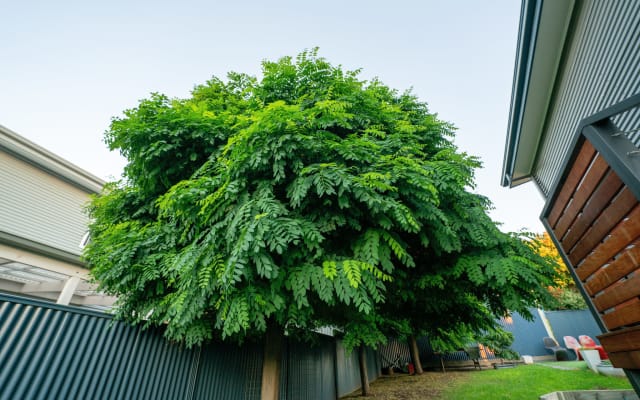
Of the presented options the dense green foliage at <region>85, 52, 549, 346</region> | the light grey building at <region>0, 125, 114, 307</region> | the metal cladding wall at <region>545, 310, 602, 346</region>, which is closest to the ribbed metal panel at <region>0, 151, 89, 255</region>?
the light grey building at <region>0, 125, 114, 307</region>

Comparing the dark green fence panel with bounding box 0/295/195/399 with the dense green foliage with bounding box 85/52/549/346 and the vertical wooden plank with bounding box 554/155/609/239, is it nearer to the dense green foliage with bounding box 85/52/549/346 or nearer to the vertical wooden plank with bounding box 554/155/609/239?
the dense green foliage with bounding box 85/52/549/346

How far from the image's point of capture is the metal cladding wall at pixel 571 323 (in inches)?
639

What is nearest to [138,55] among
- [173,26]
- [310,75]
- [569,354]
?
[173,26]

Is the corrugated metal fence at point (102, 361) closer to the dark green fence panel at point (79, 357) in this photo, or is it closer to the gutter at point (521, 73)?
the dark green fence panel at point (79, 357)

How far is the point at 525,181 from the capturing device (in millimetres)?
9594

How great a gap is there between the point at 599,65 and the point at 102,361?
939 centimetres

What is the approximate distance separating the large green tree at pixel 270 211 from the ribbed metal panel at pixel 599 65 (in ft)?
7.69

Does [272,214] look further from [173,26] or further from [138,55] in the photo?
[173,26]

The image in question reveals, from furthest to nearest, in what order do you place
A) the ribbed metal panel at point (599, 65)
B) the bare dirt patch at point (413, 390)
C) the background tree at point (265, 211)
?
the bare dirt patch at point (413, 390)
the ribbed metal panel at point (599, 65)
the background tree at point (265, 211)

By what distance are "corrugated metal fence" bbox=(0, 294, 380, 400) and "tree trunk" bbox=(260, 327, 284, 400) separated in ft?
3.19

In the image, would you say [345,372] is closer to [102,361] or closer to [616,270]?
[102,361]

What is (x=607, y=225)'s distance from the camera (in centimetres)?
215

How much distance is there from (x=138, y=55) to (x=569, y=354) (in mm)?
28595

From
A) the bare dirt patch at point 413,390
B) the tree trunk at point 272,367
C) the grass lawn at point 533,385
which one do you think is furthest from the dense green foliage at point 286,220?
the bare dirt patch at point 413,390
